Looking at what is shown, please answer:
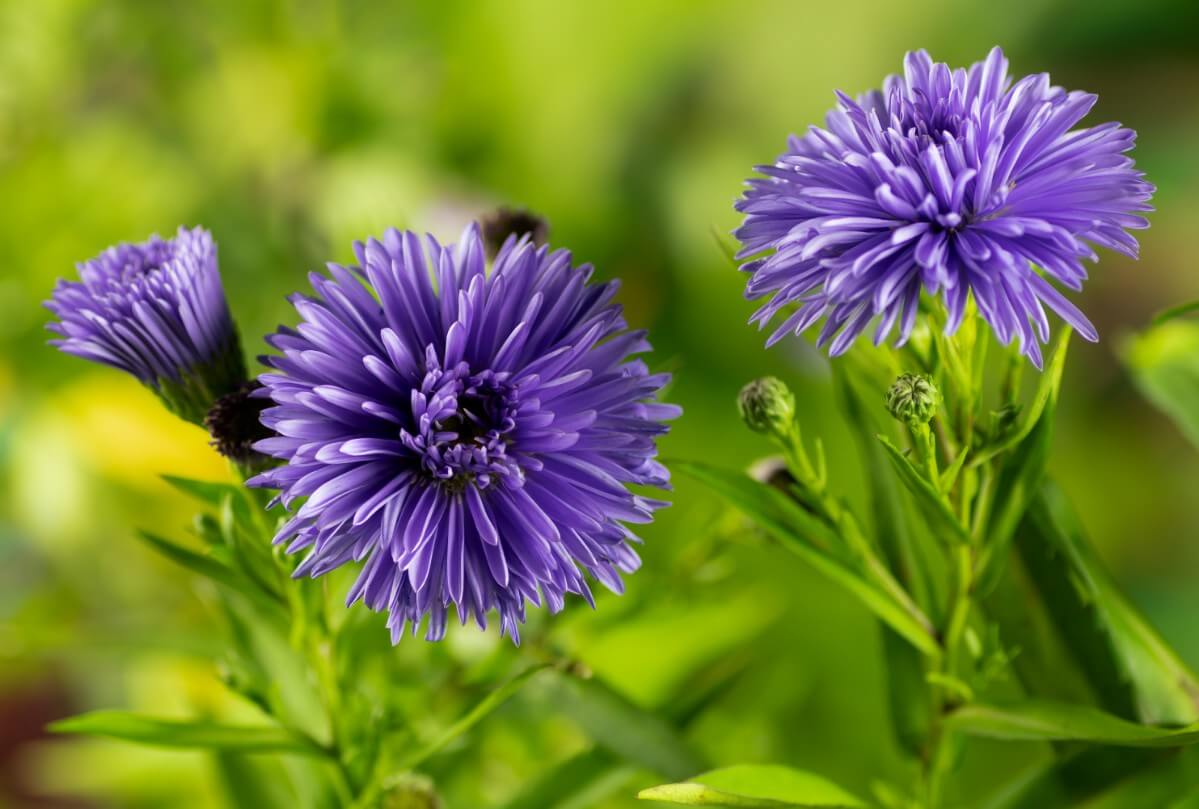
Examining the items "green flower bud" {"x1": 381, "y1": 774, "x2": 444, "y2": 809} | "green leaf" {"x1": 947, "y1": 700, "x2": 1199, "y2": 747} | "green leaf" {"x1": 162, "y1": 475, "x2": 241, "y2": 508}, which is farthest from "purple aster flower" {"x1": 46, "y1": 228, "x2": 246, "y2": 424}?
"green leaf" {"x1": 947, "y1": 700, "x2": 1199, "y2": 747}

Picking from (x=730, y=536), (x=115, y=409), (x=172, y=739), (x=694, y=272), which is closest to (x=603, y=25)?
(x=694, y=272)

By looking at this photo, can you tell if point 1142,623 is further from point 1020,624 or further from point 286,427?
point 286,427

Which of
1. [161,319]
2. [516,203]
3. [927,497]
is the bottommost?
[927,497]

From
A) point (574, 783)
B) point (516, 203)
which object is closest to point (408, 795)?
point (574, 783)

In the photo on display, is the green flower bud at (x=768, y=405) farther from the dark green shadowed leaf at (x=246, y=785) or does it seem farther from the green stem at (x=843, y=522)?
the dark green shadowed leaf at (x=246, y=785)

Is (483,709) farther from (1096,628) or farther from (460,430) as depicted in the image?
(1096,628)

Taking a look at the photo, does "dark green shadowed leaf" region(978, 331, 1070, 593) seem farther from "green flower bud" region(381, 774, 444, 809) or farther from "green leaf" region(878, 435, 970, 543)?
"green flower bud" region(381, 774, 444, 809)
